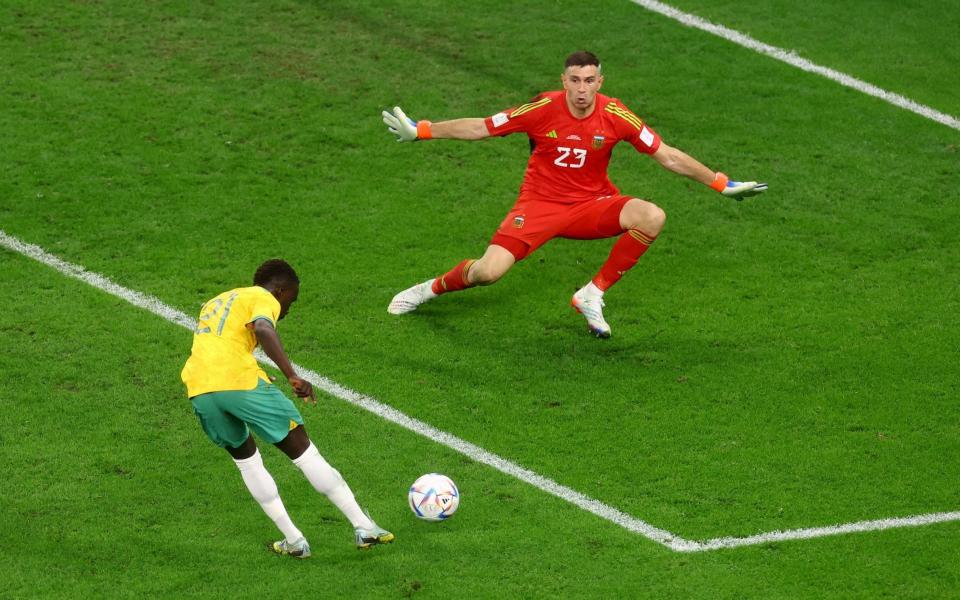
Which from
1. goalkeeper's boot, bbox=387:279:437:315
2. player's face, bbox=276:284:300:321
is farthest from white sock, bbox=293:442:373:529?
goalkeeper's boot, bbox=387:279:437:315

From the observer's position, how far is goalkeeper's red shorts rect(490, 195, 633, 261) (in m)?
10.2

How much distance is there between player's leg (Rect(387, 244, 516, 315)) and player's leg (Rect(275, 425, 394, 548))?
2845mm

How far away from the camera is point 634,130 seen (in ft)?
32.9

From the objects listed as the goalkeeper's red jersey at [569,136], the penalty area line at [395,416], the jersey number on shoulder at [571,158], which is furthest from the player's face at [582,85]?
the penalty area line at [395,416]

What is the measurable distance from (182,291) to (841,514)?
5221 mm

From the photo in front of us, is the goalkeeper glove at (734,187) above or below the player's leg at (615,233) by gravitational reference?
above

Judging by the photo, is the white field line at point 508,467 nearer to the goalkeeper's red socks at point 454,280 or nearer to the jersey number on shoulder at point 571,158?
the goalkeeper's red socks at point 454,280

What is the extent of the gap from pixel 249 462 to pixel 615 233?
12.7ft

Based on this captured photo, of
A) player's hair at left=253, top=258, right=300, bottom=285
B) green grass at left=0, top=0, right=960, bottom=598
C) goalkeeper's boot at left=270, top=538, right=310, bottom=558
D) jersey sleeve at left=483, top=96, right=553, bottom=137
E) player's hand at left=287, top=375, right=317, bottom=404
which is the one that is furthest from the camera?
jersey sleeve at left=483, top=96, right=553, bottom=137

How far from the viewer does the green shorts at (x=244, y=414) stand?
7.34 meters

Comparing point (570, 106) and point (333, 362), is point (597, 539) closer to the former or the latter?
point (333, 362)

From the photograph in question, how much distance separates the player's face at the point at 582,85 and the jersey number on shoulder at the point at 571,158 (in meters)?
0.32

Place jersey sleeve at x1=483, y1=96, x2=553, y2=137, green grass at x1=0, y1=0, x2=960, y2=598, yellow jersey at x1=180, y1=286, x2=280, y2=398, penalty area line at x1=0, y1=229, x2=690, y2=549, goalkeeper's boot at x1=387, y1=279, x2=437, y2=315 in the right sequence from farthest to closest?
goalkeeper's boot at x1=387, y1=279, x2=437, y2=315
jersey sleeve at x1=483, y1=96, x2=553, y2=137
penalty area line at x1=0, y1=229, x2=690, y2=549
green grass at x1=0, y1=0, x2=960, y2=598
yellow jersey at x1=180, y1=286, x2=280, y2=398

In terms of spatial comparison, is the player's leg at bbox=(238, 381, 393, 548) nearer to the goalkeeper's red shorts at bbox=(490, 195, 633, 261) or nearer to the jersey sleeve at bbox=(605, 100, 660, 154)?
the goalkeeper's red shorts at bbox=(490, 195, 633, 261)
